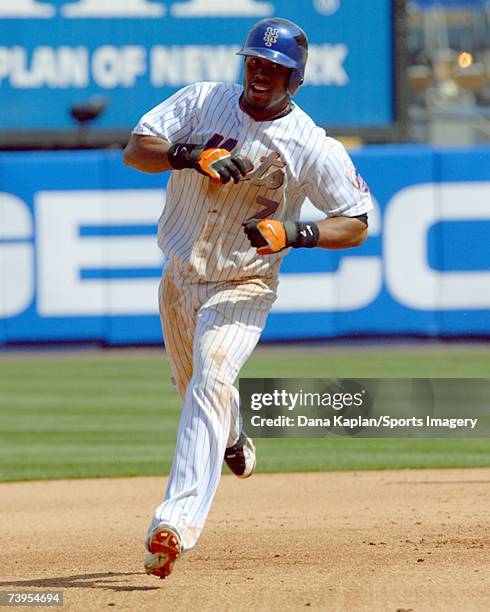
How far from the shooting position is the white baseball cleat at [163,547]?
14.4 feet

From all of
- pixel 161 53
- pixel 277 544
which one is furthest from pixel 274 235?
pixel 161 53

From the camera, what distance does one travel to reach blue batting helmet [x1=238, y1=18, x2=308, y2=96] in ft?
15.6

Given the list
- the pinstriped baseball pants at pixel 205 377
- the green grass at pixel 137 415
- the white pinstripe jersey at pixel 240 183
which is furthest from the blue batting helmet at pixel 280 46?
the green grass at pixel 137 415

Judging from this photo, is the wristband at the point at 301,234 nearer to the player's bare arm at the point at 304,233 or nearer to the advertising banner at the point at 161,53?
the player's bare arm at the point at 304,233

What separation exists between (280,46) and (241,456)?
6.02 feet

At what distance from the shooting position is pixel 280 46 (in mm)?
4777

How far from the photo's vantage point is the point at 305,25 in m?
15.5

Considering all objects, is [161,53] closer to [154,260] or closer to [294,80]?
[154,260]

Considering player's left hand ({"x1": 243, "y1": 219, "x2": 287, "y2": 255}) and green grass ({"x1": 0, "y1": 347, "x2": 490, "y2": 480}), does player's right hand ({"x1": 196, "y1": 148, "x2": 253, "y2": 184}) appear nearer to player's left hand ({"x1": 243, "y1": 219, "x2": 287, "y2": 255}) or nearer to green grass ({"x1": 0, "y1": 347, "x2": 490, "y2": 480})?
player's left hand ({"x1": 243, "y1": 219, "x2": 287, "y2": 255})

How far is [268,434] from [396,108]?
789 centimetres
